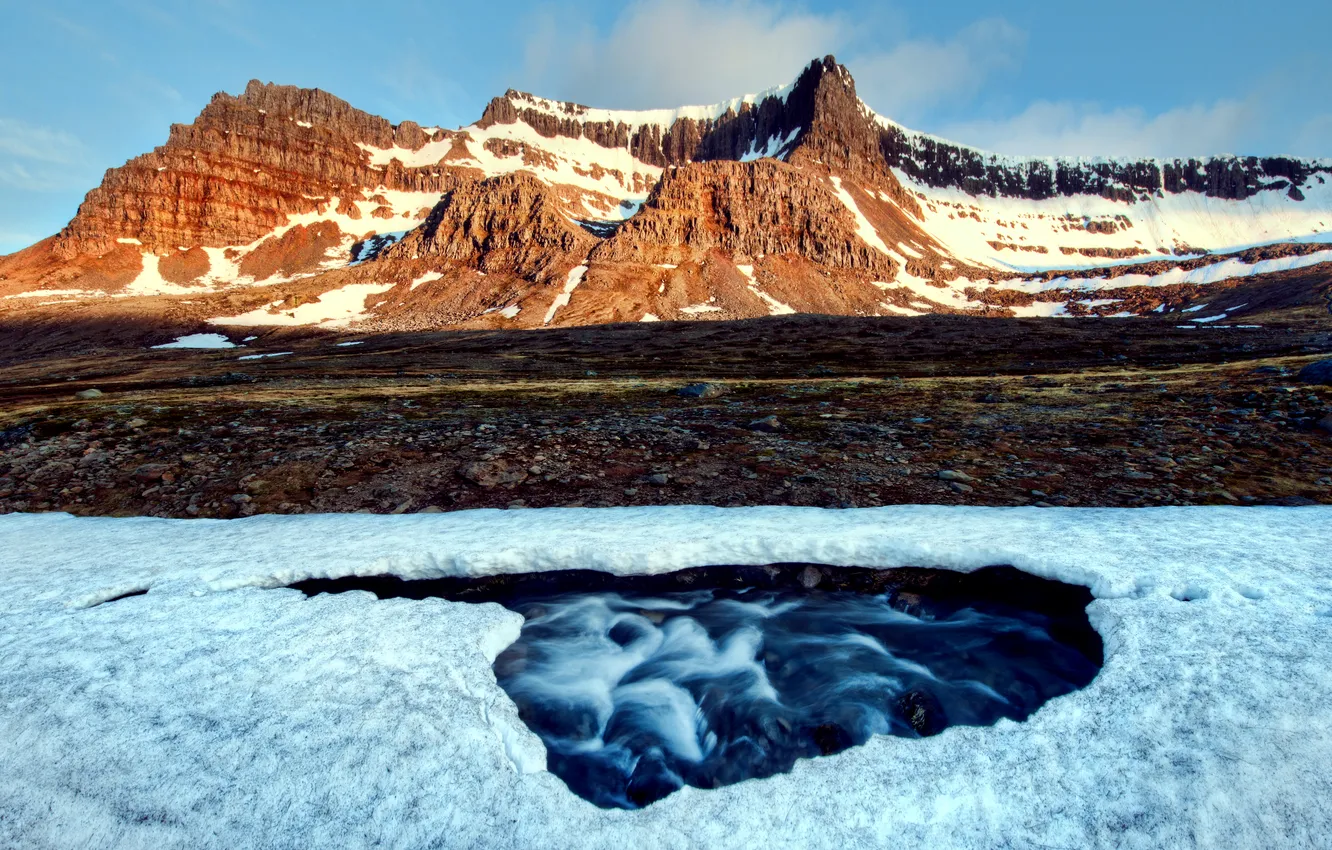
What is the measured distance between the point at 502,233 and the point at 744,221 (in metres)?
66.9

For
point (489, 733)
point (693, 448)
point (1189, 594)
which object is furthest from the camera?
point (693, 448)

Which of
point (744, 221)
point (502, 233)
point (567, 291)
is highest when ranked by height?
point (744, 221)

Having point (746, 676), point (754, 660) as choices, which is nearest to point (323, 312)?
point (754, 660)

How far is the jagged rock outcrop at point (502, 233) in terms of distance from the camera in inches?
6122

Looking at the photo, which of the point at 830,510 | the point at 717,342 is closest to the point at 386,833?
the point at 830,510

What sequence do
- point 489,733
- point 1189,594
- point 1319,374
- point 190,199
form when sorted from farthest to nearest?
point 190,199 → point 1319,374 → point 1189,594 → point 489,733

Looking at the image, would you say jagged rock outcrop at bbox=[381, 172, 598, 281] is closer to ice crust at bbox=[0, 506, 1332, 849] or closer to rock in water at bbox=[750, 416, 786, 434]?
rock in water at bbox=[750, 416, 786, 434]

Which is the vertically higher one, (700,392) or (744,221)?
(744,221)

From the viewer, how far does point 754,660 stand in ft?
22.7

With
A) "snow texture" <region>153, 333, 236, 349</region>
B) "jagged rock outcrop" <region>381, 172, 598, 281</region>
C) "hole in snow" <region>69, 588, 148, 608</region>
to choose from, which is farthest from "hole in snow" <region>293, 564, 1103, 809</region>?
"jagged rock outcrop" <region>381, 172, 598, 281</region>

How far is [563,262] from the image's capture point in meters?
152

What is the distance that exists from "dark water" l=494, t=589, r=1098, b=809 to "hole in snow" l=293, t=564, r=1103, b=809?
0.02m

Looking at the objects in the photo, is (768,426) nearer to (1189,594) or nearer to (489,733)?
(1189,594)

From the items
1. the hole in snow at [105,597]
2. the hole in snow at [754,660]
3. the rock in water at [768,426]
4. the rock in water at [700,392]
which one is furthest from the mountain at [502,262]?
the hole in snow at [754,660]
